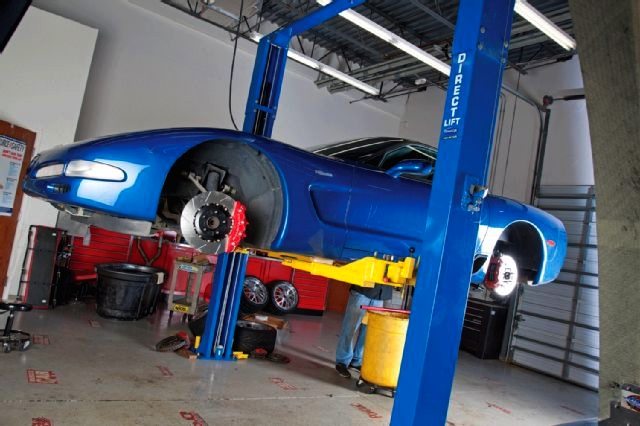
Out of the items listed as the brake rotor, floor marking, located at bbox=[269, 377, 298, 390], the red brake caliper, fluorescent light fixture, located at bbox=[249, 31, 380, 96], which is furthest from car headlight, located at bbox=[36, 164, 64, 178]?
fluorescent light fixture, located at bbox=[249, 31, 380, 96]

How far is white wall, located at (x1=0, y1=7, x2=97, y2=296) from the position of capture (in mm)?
5719

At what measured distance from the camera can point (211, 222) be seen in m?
2.42

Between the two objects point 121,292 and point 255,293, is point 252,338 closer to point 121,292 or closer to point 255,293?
point 121,292

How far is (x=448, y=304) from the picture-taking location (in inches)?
71.6

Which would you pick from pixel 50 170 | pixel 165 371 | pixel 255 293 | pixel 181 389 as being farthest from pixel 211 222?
pixel 255 293

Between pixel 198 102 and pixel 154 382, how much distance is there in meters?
5.47

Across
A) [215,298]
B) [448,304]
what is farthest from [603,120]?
[215,298]

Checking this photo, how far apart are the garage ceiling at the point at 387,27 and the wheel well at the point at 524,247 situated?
350 centimetres

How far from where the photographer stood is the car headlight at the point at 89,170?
226 cm

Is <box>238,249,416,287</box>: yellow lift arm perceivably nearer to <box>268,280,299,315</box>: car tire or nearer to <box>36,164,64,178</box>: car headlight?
<box>36,164,64,178</box>: car headlight

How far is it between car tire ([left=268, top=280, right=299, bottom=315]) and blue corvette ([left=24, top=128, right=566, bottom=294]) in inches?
174

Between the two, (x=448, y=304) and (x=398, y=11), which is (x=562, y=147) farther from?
(x=448, y=304)

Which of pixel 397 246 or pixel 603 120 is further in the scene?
pixel 397 246

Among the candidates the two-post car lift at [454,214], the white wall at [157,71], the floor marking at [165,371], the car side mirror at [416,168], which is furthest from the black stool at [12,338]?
the white wall at [157,71]
